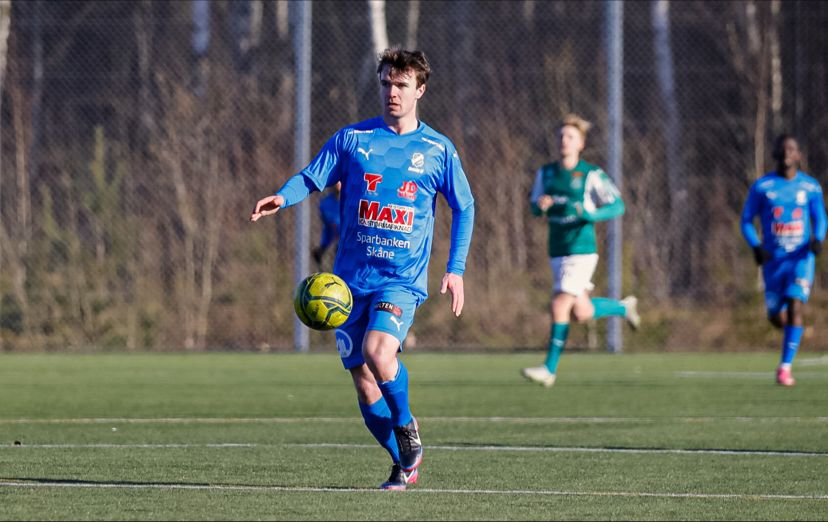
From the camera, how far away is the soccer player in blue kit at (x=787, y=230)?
43.3 ft

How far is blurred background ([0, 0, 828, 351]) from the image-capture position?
18.6 metres

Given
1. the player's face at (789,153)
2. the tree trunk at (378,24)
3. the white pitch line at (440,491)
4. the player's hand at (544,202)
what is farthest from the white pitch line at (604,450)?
the tree trunk at (378,24)

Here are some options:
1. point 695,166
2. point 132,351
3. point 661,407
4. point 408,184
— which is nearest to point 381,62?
point 408,184

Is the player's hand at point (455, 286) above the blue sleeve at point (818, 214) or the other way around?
the other way around

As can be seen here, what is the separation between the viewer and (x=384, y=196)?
655 cm

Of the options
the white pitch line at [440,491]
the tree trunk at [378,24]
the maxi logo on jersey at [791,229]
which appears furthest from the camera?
the tree trunk at [378,24]

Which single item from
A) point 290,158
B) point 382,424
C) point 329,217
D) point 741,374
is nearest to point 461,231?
point 382,424

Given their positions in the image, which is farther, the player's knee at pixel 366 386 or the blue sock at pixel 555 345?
the blue sock at pixel 555 345

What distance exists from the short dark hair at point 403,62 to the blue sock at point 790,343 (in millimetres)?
6893

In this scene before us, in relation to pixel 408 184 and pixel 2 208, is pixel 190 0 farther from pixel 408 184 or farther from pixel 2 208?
pixel 408 184

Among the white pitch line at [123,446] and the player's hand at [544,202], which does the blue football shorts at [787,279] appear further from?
the white pitch line at [123,446]

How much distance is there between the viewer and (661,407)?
10688 mm

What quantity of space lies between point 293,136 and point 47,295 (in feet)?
11.9

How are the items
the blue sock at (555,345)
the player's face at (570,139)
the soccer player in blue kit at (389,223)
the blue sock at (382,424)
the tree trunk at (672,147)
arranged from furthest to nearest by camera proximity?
the tree trunk at (672,147), the player's face at (570,139), the blue sock at (555,345), the blue sock at (382,424), the soccer player in blue kit at (389,223)
